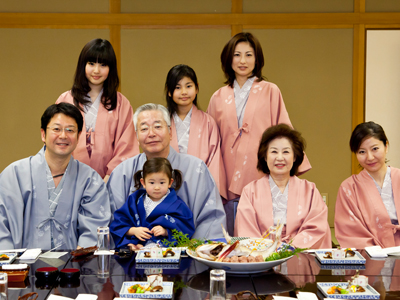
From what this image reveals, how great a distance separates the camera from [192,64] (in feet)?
18.6

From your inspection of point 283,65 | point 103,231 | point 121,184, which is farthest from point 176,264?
point 283,65

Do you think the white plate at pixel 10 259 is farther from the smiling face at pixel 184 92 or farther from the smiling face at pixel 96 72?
the smiling face at pixel 184 92

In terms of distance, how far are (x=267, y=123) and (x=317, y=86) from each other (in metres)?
2.39

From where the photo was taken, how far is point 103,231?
2.00m

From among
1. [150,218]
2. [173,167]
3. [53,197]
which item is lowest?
[150,218]

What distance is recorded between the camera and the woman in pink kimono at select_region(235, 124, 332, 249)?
→ 2.72 m

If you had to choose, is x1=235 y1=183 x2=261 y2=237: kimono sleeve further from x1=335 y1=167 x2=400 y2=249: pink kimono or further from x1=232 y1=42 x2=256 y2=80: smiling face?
x1=232 y1=42 x2=256 y2=80: smiling face

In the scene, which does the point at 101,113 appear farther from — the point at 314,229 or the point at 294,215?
the point at 314,229

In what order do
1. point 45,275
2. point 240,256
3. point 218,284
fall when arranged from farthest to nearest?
point 240,256, point 45,275, point 218,284

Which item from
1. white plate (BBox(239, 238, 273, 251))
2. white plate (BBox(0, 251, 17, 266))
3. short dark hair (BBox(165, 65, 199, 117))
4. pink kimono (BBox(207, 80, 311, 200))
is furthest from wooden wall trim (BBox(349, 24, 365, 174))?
white plate (BBox(0, 251, 17, 266))

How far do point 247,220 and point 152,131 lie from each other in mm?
809

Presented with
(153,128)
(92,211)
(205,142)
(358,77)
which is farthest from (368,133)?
(358,77)

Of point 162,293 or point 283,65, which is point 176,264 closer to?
point 162,293

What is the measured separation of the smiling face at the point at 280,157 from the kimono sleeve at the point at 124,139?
1.10m
